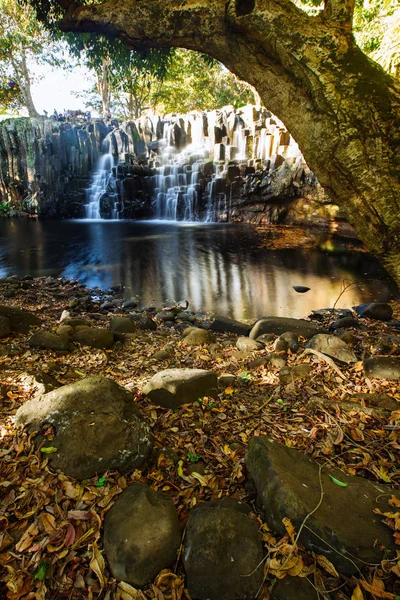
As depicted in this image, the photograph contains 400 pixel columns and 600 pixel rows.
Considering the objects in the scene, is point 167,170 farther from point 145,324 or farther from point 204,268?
point 145,324

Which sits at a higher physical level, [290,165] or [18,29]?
[18,29]

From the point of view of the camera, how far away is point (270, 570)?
171cm

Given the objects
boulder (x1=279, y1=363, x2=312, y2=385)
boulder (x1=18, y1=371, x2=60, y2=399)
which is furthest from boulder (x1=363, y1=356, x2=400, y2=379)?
boulder (x1=18, y1=371, x2=60, y2=399)

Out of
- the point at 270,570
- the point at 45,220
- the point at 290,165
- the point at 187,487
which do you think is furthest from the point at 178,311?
the point at 45,220

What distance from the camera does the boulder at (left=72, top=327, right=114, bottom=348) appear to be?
4820 millimetres

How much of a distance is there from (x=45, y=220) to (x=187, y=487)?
2931 centimetres

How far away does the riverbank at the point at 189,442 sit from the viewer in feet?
5.67

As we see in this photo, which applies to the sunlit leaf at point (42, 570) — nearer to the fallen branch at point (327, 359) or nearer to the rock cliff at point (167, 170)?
the fallen branch at point (327, 359)

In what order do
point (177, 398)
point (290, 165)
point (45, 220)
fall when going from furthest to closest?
point (45, 220), point (290, 165), point (177, 398)

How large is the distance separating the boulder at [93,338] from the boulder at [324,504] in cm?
312

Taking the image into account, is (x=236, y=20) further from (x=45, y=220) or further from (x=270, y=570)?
(x=45, y=220)

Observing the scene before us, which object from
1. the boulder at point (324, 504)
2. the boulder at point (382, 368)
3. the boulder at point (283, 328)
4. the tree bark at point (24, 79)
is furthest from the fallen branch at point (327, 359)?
the tree bark at point (24, 79)

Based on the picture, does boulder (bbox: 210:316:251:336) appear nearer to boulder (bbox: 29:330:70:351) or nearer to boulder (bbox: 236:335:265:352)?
boulder (bbox: 236:335:265:352)

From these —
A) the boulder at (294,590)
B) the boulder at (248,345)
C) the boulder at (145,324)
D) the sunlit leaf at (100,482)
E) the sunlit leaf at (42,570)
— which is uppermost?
the boulder at (294,590)
